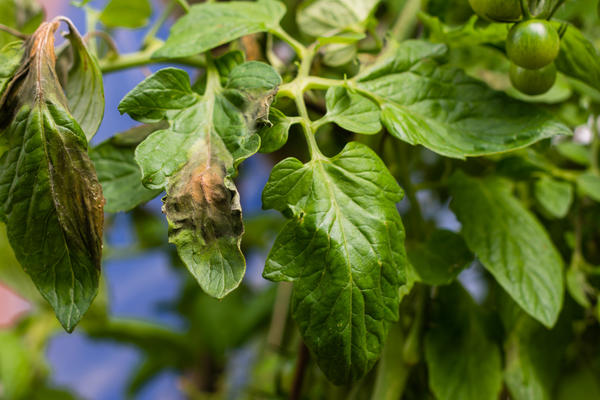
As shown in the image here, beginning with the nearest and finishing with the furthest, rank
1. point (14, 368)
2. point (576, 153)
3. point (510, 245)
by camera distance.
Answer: point (510, 245)
point (576, 153)
point (14, 368)

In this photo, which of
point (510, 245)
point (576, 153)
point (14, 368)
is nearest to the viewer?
point (510, 245)

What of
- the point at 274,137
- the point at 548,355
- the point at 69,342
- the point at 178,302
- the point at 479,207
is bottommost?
the point at 69,342

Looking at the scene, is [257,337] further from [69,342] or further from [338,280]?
[338,280]

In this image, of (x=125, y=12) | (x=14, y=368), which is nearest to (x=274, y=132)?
(x=125, y=12)

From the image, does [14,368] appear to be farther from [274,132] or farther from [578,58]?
[578,58]

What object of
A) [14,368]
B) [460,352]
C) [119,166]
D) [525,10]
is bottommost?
[14,368]

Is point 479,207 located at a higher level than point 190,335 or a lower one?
higher

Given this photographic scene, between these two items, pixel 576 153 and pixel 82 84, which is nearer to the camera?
pixel 82 84

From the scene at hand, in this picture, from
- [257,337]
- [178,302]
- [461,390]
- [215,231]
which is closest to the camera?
[215,231]

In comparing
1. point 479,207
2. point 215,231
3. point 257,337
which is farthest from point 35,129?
point 257,337
